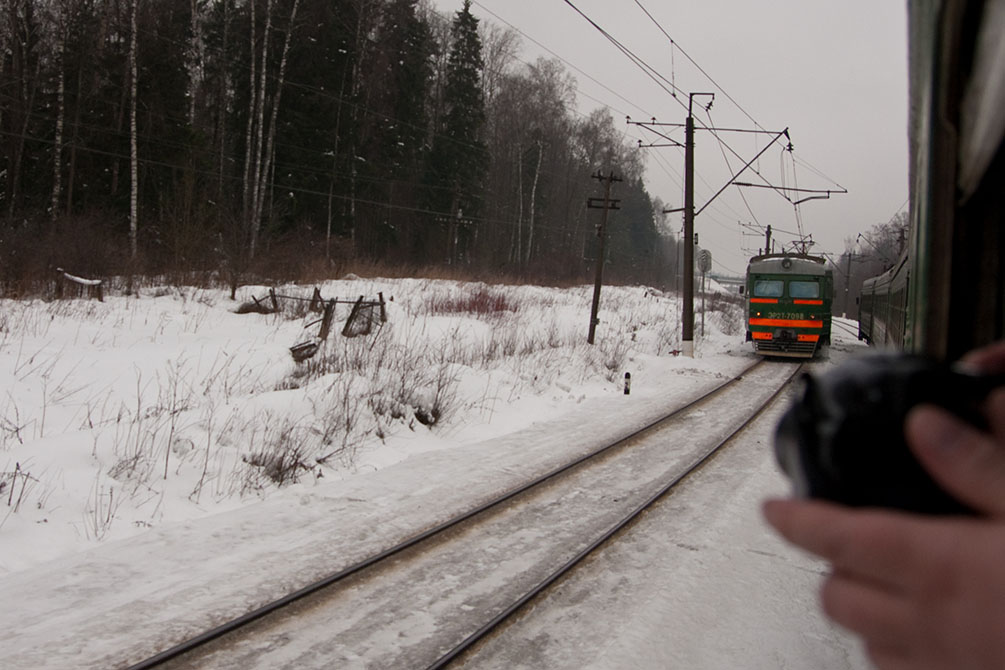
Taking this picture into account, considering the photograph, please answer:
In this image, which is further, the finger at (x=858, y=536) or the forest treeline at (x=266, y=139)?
the forest treeline at (x=266, y=139)

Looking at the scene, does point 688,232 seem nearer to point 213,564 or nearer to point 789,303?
point 789,303

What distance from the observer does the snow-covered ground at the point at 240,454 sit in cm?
424

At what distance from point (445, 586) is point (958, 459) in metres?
4.29

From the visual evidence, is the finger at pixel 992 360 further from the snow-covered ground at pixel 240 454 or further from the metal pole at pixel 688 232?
the metal pole at pixel 688 232

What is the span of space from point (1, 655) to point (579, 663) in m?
2.98

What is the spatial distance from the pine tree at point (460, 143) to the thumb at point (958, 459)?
133ft

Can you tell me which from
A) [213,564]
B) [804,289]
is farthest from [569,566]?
[804,289]

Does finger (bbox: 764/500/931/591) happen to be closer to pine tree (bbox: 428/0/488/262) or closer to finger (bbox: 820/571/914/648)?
finger (bbox: 820/571/914/648)

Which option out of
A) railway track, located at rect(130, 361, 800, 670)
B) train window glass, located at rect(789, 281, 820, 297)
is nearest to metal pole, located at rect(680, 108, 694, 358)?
train window glass, located at rect(789, 281, 820, 297)

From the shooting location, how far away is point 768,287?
65.2ft

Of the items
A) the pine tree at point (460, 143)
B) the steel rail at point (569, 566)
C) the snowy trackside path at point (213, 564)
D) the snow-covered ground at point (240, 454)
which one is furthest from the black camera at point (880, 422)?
the pine tree at point (460, 143)

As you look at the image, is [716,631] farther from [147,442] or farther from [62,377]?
[62,377]

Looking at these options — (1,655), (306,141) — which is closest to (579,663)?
(1,655)

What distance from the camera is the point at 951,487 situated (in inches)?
19.7
